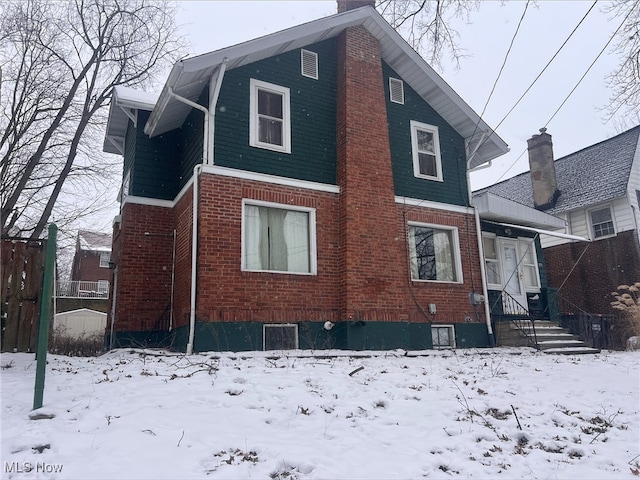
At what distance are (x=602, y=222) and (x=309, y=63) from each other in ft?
45.6

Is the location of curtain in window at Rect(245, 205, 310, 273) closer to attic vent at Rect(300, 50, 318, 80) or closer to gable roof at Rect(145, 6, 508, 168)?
gable roof at Rect(145, 6, 508, 168)

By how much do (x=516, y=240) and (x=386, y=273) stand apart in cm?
677

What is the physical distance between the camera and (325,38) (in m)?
12.1

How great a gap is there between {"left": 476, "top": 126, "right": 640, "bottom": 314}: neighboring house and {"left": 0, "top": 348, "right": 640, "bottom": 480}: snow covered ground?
500 inches

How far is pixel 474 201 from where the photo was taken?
45.1 ft

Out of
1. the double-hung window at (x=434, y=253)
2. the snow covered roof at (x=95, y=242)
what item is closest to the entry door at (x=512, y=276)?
the double-hung window at (x=434, y=253)

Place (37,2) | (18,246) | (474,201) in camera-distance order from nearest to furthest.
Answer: (18,246), (474,201), (37,2)

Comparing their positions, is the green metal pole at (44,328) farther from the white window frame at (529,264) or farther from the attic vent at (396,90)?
the white window frame at (529,264)

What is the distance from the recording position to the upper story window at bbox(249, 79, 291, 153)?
34.9ft

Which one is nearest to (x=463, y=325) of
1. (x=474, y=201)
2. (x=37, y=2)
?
(x=474, y=201)

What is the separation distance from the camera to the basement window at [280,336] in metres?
9.77

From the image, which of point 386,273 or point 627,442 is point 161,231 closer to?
point 386,273

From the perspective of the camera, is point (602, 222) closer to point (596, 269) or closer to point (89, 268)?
point (596, 269)

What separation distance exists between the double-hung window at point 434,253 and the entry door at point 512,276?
3.01m
